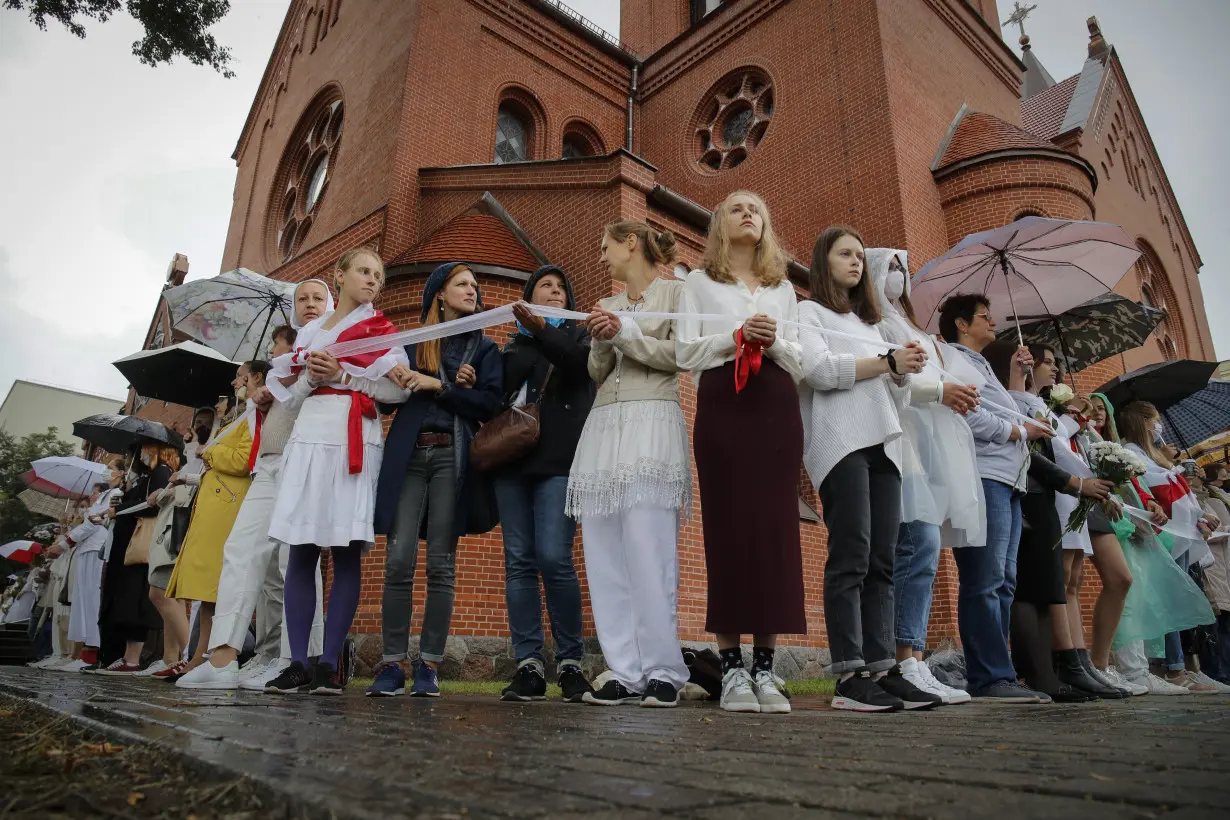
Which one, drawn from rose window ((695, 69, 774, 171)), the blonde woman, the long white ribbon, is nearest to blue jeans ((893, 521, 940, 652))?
the long white ribbon

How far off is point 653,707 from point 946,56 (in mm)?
15103

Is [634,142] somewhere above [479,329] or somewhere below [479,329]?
above

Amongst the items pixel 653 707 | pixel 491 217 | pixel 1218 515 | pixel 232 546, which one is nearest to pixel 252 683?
pixel 232 546

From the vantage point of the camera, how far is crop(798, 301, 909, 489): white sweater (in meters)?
3.27

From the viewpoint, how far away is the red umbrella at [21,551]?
11.6m

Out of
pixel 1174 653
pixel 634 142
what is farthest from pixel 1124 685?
pixel 634 142

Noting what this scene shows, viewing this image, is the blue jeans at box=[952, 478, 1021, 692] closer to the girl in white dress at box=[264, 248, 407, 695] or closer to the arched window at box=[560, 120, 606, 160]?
the girl in white dress at box=[264, 248, 407, 695]

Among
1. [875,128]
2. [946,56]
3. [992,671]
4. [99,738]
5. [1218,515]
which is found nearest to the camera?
[99,738]

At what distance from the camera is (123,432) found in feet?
27.6

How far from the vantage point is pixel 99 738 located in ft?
5.62

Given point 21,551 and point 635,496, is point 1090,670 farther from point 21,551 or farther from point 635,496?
point 21,551

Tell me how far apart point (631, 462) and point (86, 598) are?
667 centimetres

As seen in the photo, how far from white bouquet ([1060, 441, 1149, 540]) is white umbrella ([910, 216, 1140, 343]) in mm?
1176

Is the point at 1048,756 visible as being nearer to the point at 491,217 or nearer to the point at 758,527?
the point at 758,527
